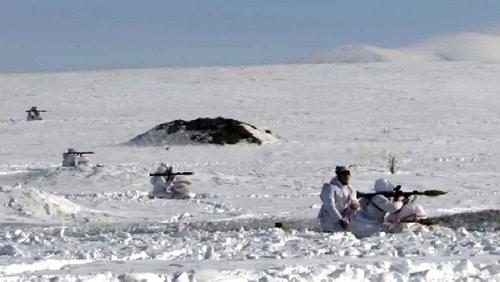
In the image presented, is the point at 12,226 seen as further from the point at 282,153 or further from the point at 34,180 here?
the point at 282,153

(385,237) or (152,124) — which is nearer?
(385,237)

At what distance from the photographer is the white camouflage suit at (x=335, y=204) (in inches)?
506

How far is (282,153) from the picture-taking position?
3172 cm

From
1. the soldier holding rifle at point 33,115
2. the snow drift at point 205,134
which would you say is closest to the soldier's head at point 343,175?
the snow drift at point 205,134

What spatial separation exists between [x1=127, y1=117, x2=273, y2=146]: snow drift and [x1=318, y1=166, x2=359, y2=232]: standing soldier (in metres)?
20.8

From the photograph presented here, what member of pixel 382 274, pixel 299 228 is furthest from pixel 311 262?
pixel 299 228

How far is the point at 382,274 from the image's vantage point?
27.7ft

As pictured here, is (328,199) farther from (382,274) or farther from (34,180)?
(34,180)

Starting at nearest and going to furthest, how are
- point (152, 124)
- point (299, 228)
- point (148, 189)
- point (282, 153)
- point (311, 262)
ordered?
point (311, 262)
point (299, 228)
point (148, 189)
point (282, 153)
point (152, 124)

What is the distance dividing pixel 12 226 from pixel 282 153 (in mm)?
15936

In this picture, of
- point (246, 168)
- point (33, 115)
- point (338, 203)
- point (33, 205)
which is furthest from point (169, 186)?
point (33, 115)

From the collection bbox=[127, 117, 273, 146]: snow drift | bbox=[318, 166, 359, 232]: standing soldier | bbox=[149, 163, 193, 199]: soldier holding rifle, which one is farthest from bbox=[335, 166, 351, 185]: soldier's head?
bbox=[127, 117, 273, 146]: snow drift

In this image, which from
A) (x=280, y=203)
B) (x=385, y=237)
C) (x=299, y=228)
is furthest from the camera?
(x=280, y=203)

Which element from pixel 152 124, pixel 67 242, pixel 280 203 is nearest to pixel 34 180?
pixel 280 203
